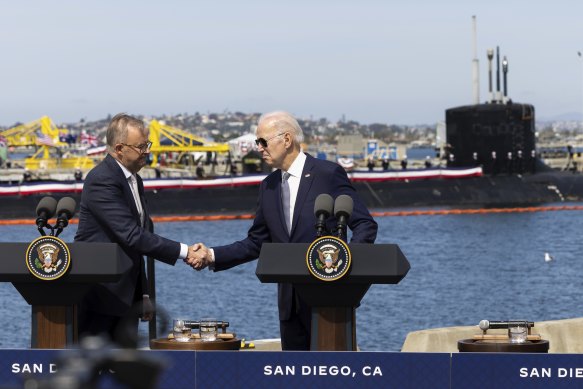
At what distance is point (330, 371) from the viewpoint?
630 centimetres

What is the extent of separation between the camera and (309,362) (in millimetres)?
6312

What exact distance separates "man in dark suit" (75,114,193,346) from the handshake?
2.4 inches

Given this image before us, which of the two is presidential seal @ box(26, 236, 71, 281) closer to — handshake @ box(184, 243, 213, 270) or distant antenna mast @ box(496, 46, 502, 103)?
handshake @ box(184, 243, 213, 270)

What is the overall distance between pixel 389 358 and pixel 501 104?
55510mm

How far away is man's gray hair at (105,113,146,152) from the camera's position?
7.23 m

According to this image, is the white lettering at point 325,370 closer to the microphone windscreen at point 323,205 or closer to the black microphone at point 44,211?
Answer: the microphone windscreen at point 323,205

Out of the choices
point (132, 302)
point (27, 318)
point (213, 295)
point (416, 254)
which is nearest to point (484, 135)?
point (416, 254)

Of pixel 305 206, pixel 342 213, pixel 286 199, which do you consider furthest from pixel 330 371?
pixel 286 199

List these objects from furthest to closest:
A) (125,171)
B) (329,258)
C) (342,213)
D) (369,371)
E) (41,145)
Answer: (41,145), (125,171), (342,213), (329,258), (369,371)

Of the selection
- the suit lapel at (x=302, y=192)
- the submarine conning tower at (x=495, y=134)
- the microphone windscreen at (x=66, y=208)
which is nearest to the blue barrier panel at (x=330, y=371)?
the suit lapel at (x=302, y=192)

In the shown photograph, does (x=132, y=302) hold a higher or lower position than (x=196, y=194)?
lower

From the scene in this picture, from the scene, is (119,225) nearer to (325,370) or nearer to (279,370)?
(279,370)

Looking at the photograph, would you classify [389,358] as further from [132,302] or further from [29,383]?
[29,383]

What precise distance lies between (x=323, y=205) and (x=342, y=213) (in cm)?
12
